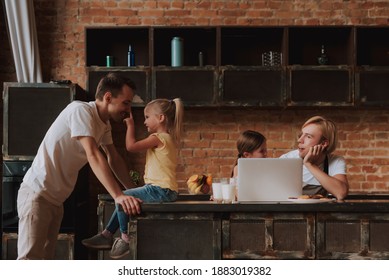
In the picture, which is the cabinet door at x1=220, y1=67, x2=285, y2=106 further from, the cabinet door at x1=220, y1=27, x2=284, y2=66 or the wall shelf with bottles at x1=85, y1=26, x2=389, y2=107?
the cabinet door at x1=220, y1=27, x2=284, y2=66

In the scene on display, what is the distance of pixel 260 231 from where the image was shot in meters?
2.38

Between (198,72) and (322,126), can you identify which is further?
(198,72)

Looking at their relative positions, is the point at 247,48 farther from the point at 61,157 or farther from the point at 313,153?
the point at 61,157

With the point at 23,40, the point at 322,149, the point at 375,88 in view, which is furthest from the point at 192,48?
the point at 322,149

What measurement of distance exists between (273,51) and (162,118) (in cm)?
241

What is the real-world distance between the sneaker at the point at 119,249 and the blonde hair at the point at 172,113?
643 millimetres

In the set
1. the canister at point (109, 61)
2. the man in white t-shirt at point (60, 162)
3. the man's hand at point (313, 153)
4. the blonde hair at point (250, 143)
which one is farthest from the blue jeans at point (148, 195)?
the canister at point (109, 61)

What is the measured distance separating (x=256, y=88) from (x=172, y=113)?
1.94 m

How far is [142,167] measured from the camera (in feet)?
17.3

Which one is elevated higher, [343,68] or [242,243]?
[343,68]

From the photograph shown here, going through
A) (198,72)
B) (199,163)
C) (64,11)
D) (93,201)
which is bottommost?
(93,201)

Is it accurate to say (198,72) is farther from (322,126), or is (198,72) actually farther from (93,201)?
(322,126)

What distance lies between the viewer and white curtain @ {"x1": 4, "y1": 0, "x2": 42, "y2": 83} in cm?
488

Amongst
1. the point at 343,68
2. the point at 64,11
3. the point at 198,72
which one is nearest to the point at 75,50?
the point at 64,11
